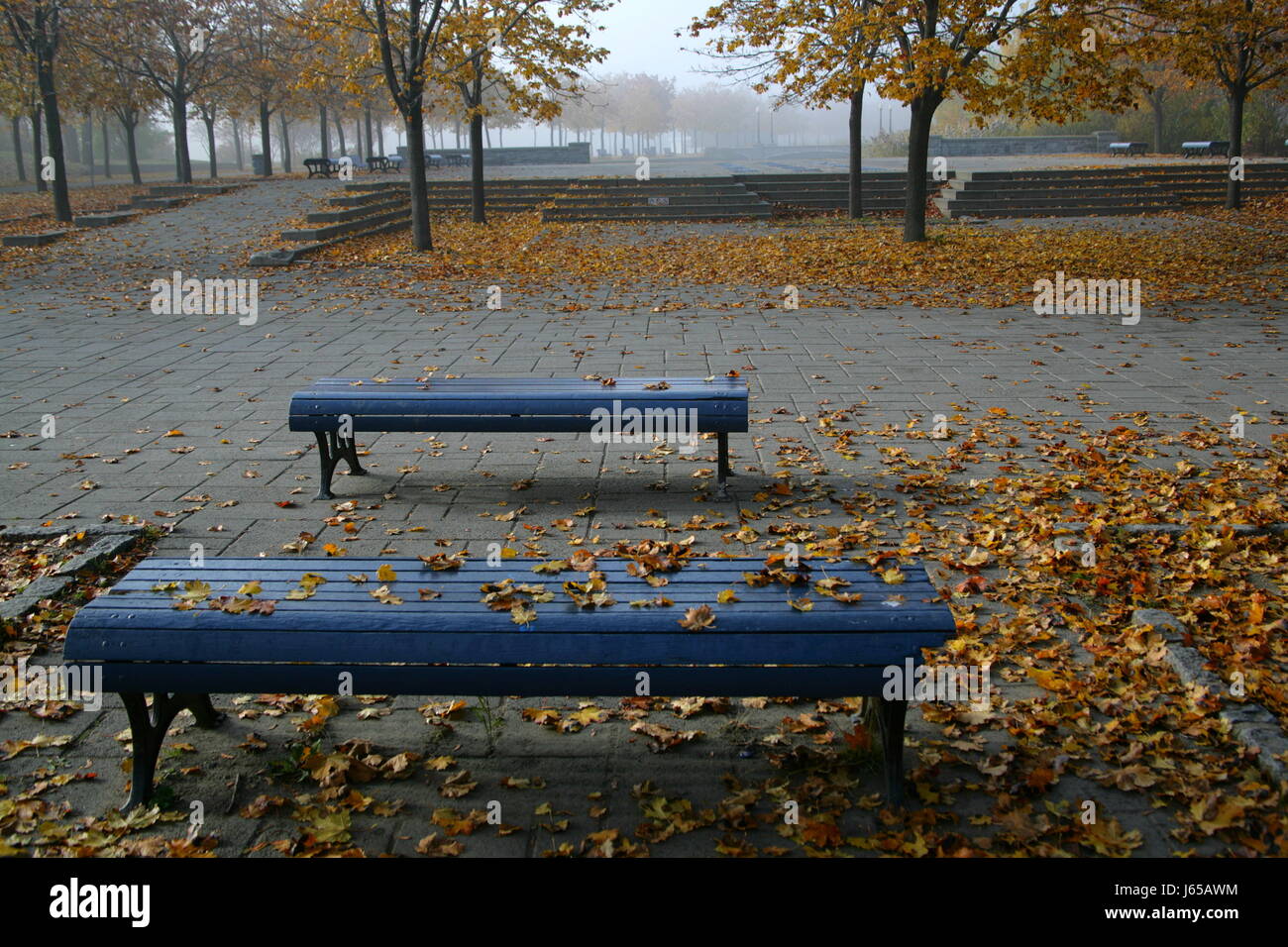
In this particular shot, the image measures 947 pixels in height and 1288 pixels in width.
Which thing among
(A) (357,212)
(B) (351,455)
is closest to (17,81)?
(A) (357,212)

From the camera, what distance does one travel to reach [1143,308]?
37.7 feet

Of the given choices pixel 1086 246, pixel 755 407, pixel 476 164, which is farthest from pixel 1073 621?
pixel 476 164

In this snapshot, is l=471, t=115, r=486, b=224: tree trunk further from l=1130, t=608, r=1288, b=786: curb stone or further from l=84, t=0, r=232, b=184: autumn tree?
l=1130, t=608, r=1288, b=786: curb stone

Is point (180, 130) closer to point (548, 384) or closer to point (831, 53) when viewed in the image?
point (831, 53)

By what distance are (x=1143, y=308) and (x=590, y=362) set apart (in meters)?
6.79

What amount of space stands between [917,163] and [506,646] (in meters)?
15.5

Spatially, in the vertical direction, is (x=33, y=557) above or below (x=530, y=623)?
below

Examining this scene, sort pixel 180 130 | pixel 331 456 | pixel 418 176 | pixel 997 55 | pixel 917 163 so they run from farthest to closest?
pixel 180 130
pixel 418 176
pixel 917 163
pixel 997 55
pixel 331 456

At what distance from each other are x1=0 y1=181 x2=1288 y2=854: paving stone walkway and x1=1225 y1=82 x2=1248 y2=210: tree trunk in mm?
12301

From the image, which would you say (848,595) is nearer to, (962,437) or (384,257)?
(962,437)

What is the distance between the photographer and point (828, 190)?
82.1ft
